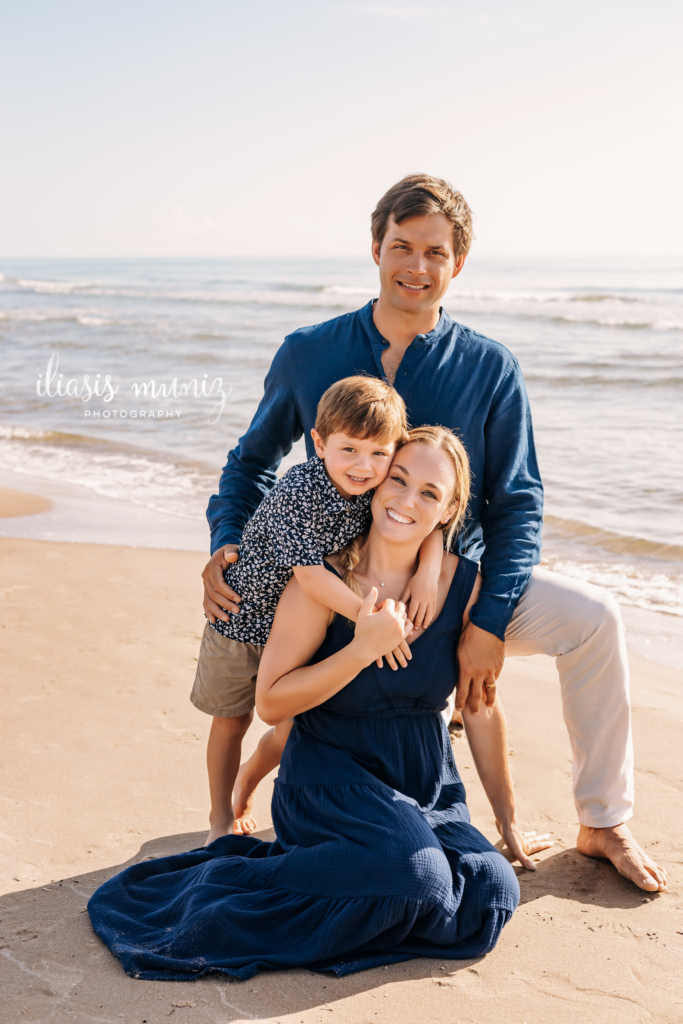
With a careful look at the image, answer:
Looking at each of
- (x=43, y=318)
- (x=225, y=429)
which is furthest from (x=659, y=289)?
(x=225, y=429)

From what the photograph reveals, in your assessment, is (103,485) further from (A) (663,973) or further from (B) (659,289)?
(B) (659,289)

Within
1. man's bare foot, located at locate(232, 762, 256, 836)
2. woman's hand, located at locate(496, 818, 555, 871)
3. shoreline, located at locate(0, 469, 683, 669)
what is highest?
woman's hand, located at locate(496, 818, 555, 871)

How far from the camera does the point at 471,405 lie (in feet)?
10.4

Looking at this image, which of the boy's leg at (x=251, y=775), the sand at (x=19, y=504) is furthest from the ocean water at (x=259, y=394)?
the boy's leg at (x=251, y=775)

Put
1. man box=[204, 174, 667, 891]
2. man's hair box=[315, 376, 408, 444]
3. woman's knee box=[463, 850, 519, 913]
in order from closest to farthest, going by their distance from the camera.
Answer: woman's knee box=[463, 850, 519, 913] → man's hair box=[315, 376, 408, 444] → man box=[204, 174, 667, 891]

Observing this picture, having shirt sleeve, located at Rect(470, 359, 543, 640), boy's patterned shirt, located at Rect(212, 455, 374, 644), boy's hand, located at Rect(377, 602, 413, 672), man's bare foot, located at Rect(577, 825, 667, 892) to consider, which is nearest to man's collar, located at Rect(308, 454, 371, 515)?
boy's patterned shirt, located at Rect(212, 455, 374, 644)

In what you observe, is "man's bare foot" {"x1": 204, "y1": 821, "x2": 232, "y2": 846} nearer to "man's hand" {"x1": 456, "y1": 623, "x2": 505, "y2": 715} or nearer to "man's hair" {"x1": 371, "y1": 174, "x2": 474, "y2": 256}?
"man's hand" {"x1": 456, "y1": 623, "x2": 505, "y2": 715}

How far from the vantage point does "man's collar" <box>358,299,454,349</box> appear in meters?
3.22

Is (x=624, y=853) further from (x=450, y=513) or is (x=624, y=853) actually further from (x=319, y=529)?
(x=319, y=529)

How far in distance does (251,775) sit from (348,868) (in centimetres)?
96

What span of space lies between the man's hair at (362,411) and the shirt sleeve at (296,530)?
0.21 m

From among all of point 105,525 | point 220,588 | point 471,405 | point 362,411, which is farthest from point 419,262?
point 105,525

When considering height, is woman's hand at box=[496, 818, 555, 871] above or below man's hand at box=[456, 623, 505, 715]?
below

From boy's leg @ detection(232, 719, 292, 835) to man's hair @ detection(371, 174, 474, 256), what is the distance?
1903mm
